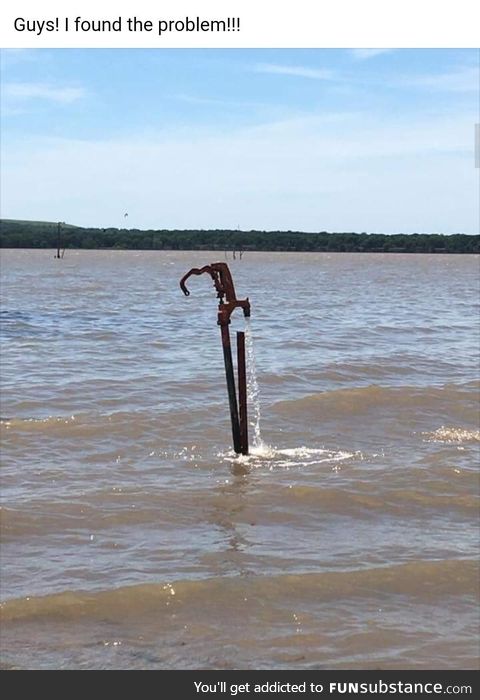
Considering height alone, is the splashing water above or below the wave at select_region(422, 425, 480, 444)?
above

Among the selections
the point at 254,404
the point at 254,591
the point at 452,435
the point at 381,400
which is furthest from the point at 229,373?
the point at 381,400

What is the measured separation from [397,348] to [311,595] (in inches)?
615

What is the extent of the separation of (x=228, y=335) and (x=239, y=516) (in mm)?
2402

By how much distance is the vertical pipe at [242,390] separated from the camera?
36.7 ft

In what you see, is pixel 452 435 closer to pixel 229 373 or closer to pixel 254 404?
pixel 254 404

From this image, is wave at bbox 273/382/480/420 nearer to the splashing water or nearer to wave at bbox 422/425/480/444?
the splashing water

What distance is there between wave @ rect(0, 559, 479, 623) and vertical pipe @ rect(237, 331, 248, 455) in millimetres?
3837

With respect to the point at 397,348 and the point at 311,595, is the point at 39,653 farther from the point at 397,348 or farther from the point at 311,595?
the point at 397,348

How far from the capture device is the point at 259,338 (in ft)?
82.4

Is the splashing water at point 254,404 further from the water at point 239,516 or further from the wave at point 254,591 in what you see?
the wave at point 254,591

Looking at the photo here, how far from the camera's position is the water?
21.3 ft

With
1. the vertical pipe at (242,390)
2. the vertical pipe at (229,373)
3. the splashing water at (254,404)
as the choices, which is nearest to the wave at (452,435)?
the splashing water at (254,404)

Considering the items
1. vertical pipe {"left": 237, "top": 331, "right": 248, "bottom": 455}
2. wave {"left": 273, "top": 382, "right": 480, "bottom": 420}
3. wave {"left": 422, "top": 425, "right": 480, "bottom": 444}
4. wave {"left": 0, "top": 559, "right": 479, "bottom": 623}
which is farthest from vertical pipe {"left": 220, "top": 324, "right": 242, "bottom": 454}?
wave {"left": 0, "top": 559, "right": 479, "bottom": 623}

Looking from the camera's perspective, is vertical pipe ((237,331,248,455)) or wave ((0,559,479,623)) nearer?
wave ((0,559,479,623))
